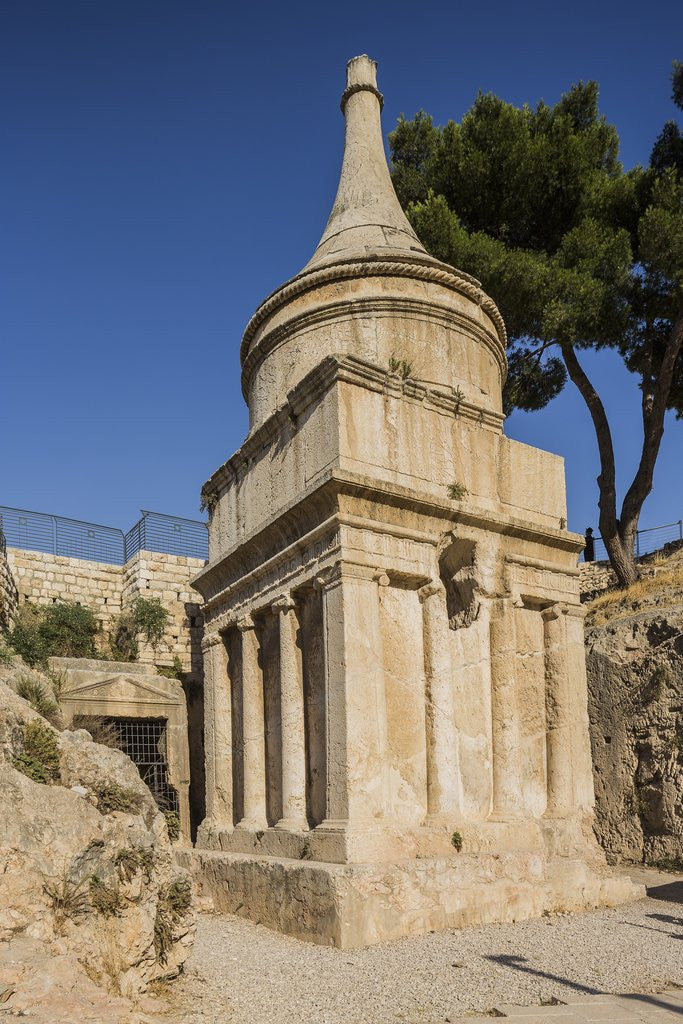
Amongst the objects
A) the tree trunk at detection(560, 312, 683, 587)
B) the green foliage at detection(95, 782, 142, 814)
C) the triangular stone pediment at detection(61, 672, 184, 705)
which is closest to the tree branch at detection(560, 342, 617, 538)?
the tree trunk at detection(560, 312, 683, 587)

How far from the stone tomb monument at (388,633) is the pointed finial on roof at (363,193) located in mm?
125

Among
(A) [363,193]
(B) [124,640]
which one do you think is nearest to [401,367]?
(A) [363,193]

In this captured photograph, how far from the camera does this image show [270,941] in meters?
7.75

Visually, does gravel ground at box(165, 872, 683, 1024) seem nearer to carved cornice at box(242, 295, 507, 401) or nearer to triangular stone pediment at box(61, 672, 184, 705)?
triangular stone pediment at box(61, 672, 184, 705)

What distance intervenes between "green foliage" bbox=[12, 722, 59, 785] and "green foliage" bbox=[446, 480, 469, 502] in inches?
202

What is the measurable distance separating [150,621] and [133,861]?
11978 mm

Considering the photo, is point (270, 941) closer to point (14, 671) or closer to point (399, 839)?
point (399, 839)

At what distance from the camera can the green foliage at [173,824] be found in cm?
1240

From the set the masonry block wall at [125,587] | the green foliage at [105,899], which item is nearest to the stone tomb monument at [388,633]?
the green foliage at [105,899]

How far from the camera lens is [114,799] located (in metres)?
5.75

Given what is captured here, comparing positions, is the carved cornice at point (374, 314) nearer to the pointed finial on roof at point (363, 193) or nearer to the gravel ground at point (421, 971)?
the pointed finial on roof at point (363, 193)

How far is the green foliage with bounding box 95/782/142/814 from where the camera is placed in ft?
18.6

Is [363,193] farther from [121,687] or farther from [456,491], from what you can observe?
[121,687]

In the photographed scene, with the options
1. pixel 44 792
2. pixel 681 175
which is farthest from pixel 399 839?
pixel 681 175
